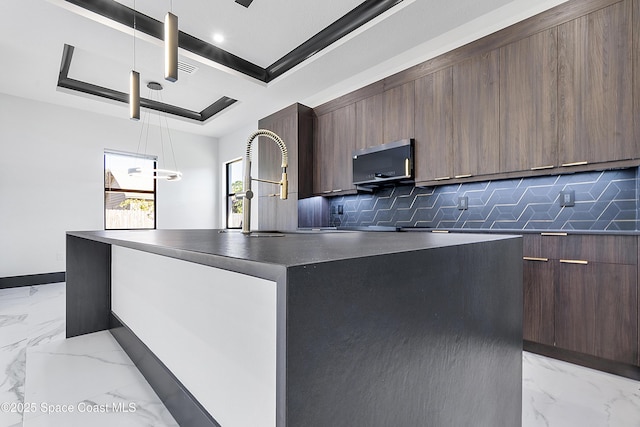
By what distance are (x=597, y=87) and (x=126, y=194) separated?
6.52m

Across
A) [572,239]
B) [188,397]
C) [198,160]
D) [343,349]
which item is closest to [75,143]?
[198,160]

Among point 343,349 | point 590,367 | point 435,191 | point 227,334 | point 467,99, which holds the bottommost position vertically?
point 590,367

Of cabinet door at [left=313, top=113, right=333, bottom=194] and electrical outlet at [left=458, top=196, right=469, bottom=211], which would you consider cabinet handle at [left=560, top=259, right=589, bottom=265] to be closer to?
electrical outlet at [left=458, top=196, right=469, bottom=211]

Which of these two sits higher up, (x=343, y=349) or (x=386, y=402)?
(x=343, y=349)

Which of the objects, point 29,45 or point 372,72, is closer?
point 29,45

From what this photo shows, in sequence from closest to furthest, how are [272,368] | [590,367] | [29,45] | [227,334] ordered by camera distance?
1. [272,368]
2. [227,334]
3. [590,367]
4. [29,45]

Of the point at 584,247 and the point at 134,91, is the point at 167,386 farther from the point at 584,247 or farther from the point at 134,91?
the point at 584,247

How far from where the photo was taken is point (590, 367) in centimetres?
200

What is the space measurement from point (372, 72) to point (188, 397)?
3.75m

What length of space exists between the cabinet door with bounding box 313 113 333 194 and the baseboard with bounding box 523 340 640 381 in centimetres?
264

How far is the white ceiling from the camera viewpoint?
2699 millimetres

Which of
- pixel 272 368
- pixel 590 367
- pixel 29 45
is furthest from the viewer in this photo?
pixel 29 45

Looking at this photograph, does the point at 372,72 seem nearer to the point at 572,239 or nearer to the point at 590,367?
the point at 572,239

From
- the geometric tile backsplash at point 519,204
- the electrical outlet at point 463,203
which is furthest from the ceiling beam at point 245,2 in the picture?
the electrical outlet at point 463,203
